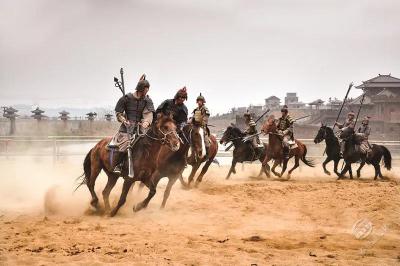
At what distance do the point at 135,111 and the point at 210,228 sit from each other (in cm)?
284

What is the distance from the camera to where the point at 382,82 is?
5891 cm

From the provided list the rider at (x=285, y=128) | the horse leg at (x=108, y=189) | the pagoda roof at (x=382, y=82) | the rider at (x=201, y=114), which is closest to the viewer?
the horse leg at (x=108, y=189)

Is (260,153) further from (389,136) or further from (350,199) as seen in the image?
(389,136)

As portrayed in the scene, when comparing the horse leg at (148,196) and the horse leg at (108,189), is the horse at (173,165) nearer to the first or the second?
the horse leg at (148,196)

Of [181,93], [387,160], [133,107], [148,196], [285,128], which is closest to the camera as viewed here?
[148,196]

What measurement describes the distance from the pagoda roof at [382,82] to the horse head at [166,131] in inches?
2187

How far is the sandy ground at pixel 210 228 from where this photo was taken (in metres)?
5.12

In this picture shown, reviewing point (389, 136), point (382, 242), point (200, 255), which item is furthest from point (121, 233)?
point (389, 136)

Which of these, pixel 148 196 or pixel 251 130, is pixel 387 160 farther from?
pixel 148 196

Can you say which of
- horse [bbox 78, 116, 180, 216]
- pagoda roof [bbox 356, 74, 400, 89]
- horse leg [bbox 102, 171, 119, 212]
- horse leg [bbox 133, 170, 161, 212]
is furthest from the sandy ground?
pagoda roof [bbox 356, 74, 400, 89]

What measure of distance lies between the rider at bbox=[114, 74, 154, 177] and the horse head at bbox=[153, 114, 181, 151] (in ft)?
0.83

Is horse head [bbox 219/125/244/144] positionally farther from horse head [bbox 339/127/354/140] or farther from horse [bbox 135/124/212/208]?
horse [bbox 135/124/212/208]

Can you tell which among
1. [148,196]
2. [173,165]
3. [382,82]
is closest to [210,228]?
[148,196]

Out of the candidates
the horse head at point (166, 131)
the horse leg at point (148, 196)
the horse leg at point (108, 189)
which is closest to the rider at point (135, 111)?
the horse head at point (166, 131)
